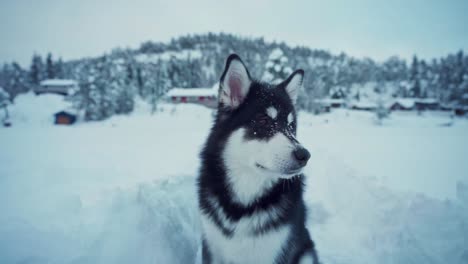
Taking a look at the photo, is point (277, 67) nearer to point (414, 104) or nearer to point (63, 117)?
point (63, 117)

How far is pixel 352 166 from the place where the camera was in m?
8.14

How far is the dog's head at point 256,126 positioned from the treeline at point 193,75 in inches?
21.8

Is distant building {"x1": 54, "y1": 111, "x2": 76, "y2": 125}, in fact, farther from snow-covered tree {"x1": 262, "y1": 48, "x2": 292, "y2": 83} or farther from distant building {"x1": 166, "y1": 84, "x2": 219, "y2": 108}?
snow-covered tree {"x1": 262, "y1": 48, "x2": 292, "y2": 83}

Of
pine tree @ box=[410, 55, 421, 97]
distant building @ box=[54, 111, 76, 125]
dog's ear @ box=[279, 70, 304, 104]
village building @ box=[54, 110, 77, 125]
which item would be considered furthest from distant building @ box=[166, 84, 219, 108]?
pine tree @ box=[410, 55, 421, 97]

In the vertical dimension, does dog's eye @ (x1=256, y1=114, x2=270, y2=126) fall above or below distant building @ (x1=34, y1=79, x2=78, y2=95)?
above

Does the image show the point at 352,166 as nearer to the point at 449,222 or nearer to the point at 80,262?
the point at 449,222

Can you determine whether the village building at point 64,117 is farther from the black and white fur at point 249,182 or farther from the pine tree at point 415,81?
the pine tree at point 415,81

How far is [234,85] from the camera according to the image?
10.7 feet

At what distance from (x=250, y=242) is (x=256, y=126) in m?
1.48

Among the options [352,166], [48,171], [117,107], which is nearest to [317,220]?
[352,166]

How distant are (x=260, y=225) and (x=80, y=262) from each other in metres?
2.27

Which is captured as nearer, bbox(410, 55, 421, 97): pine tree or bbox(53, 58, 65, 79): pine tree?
bbox(53, 58, 65, 79): pine tree

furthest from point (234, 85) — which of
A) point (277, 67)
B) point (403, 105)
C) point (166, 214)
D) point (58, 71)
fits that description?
point (58, 71)

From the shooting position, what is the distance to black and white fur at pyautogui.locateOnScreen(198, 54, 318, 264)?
295 centimetres
